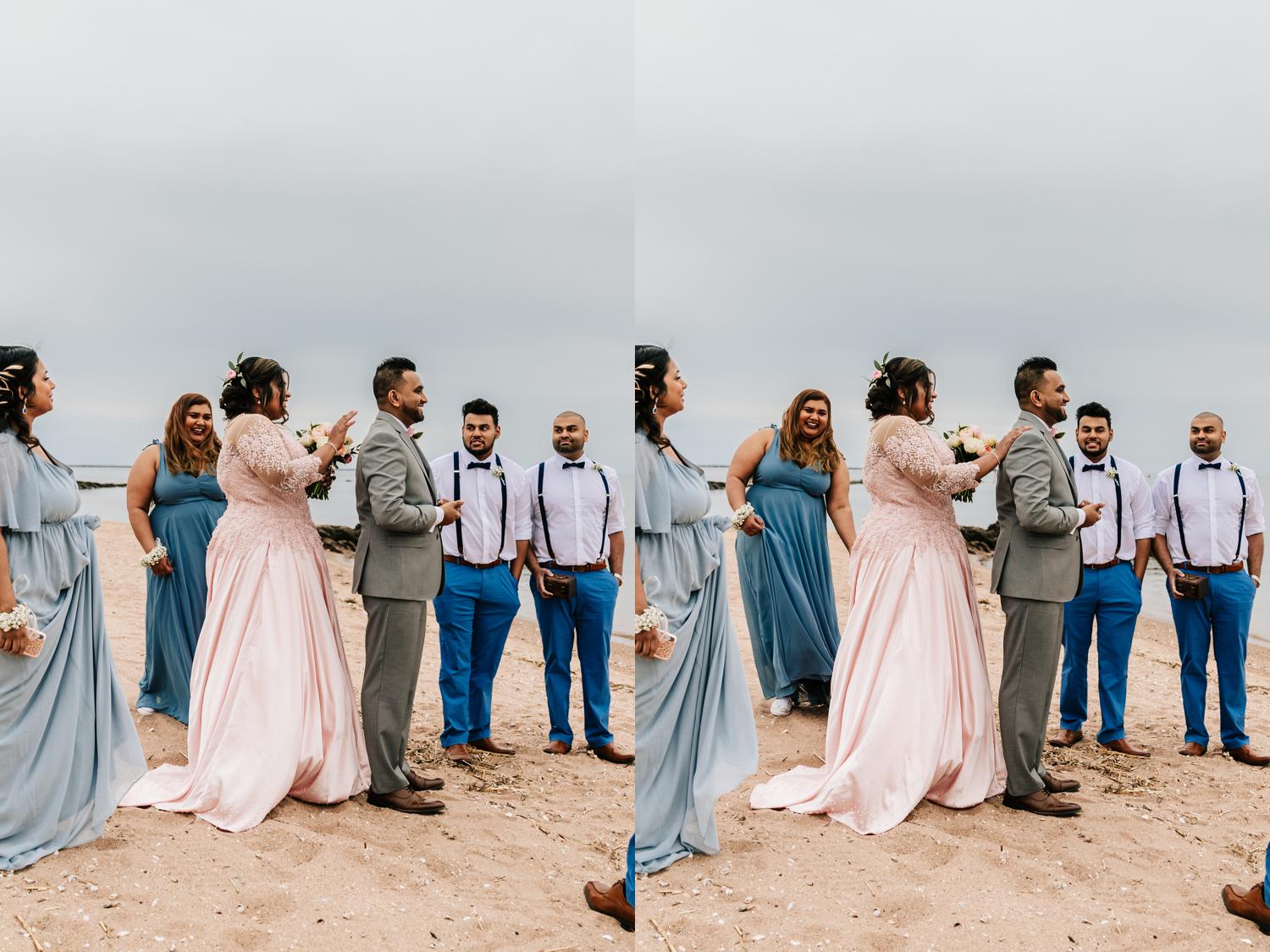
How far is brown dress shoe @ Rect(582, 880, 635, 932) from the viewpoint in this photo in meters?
3.55

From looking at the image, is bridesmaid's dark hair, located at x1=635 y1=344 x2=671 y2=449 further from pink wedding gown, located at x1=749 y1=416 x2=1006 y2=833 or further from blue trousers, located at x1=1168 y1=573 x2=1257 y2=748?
blue trousers, located at x1=1168 y1=573 x2=1257 y2=748

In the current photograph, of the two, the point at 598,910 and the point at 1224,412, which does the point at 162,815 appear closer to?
the point at 598,910

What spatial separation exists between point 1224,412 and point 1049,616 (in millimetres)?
1454

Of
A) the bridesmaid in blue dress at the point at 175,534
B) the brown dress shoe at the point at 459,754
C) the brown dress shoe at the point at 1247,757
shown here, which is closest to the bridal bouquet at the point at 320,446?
the bridesmaid in blue dress at the point at 175,534

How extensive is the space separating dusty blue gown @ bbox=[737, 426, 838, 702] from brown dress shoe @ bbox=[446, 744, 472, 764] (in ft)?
3.98

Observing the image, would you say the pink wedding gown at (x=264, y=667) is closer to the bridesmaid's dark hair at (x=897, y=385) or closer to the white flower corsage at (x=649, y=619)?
the white flower corsage at (x=649, y=619)

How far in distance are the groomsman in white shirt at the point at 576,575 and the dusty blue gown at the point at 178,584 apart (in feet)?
4.43

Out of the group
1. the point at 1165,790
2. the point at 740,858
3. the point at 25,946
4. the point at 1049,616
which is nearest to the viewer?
the point at 25,946

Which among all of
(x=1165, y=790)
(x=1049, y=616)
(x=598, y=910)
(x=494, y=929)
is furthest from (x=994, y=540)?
(x=494, y=929)

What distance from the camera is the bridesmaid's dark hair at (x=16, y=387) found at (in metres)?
3.49

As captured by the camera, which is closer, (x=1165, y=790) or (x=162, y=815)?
(x=162, y=815)

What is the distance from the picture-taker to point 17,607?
3.43m

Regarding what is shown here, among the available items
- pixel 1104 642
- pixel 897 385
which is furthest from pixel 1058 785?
pixel 897 385

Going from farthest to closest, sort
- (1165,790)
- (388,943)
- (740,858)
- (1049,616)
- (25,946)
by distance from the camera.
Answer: (1165,790) → (1049,616) → (740,858) → (388,943) → (25,946)
